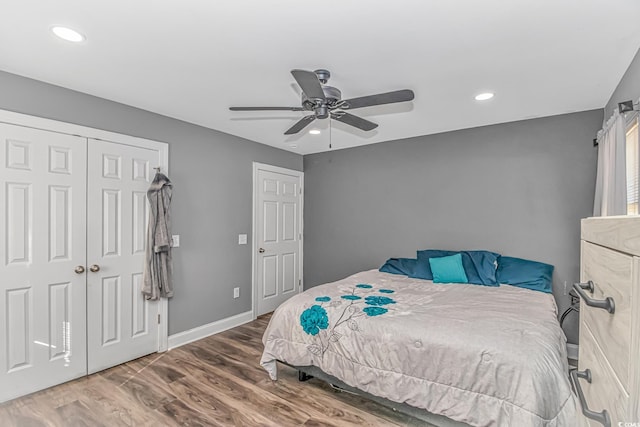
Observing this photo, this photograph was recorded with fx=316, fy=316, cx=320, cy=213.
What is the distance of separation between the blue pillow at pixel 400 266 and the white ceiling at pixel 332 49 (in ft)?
6.20

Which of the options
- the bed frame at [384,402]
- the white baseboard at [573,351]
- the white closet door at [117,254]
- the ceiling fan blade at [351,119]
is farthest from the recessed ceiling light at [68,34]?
the white baseboard at [573,351]

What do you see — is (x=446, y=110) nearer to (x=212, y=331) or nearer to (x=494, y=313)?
(x=494, y=313)

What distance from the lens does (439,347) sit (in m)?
1.98

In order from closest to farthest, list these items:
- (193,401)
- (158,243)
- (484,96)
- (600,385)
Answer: (600,385), (193,401), (484,96), (158,243)

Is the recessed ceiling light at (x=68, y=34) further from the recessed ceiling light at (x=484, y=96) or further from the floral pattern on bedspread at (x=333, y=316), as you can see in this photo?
the recessed ceiling light at (x=484, y=96)

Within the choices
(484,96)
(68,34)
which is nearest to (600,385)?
(484,96)

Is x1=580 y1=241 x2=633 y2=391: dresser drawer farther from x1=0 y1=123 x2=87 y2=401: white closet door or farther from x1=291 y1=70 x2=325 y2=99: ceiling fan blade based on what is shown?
x1=0 y1=123 x2=87 y2=401: white closet door

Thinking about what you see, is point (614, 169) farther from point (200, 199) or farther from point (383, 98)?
point (200, 199)

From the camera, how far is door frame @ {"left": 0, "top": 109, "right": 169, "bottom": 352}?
241cm

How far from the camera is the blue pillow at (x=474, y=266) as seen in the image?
3.36 m

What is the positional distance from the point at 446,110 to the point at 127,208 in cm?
329

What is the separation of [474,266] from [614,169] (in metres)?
1.59

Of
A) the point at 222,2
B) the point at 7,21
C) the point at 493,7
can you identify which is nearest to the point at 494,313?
the point at 493,7

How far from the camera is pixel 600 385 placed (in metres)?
0.69
